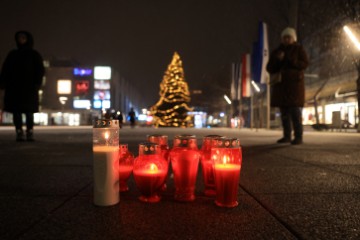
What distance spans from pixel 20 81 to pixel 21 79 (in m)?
0.04

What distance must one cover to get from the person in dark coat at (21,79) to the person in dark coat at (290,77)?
14.2 feet

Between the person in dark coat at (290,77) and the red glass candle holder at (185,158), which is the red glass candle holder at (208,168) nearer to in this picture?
the red glass candle holder at (185,158)

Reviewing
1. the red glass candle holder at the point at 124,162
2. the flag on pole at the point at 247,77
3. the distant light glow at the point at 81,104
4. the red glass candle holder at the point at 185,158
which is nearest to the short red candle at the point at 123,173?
the red glass candle holder at the point at 124,162

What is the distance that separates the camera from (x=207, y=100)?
51.5 meters

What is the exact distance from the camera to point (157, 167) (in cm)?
172

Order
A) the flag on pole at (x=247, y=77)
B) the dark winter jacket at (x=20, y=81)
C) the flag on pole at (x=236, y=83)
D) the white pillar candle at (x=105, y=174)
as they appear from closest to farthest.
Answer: the white pillar candle at (x=105, y=174) → the dark winter jacket at (x=20, y=81) → the flag on pole at (x=247, y=77) → the flag on pole at (x=236, y=83)

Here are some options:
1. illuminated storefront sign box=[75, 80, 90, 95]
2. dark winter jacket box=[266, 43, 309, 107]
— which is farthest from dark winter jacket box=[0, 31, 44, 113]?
illuminated storefront sign box=[75, 80, 90, 95]

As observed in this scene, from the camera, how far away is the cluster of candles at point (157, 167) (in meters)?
1.63

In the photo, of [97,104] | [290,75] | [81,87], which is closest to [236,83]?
[290,75]

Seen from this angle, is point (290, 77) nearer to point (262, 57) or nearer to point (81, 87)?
point (262, 57)

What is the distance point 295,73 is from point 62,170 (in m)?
4.34

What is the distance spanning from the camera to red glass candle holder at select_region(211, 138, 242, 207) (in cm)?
163

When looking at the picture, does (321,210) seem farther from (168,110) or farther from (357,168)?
(168,110)

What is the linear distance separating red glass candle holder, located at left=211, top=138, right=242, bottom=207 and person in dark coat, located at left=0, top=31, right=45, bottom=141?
5.19 metres
